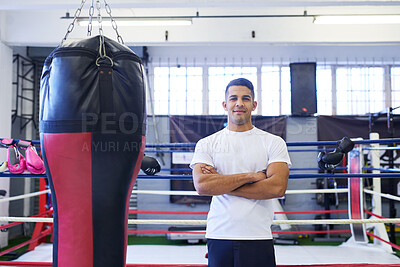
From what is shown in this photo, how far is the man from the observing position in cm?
149

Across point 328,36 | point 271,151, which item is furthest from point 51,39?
point 271,151

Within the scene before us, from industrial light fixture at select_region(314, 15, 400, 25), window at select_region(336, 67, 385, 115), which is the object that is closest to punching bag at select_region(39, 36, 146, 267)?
industrial light fixture at select_region(314, 15, 400, 25)

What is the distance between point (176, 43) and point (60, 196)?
4268mm

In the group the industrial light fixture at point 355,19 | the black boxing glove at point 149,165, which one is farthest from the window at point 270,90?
the black boxing glove at point 149,165

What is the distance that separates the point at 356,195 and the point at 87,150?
4.01 meters

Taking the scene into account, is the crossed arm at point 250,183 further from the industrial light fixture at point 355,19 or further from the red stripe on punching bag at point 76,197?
the industrial light fixture at point 355,19

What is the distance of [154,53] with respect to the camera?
242 inches

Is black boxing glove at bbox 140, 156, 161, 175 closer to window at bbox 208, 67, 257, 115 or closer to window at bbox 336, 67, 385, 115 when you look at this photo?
window at bbox 208, 67, 257, 115

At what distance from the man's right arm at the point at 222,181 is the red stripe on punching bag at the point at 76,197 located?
24.4 inches

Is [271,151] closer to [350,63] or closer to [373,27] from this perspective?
[373,27]

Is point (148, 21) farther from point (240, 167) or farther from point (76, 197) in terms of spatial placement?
point (76, 197)

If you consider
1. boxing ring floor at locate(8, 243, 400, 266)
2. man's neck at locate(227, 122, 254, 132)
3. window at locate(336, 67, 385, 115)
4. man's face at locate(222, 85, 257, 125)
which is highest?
window at locate(336, 67, 385, 115)

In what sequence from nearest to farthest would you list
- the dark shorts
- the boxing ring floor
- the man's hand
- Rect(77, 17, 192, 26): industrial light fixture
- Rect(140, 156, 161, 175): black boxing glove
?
1. the dark shorts
2. the man's hand
3. Rect(140, 156, 161, 175): black boxing glove
4. the boxing ring floor
5. Rect(77, 17, 192, 26): industrial light fixture

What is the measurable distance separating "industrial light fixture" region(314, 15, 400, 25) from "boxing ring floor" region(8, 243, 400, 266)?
9.82ft
